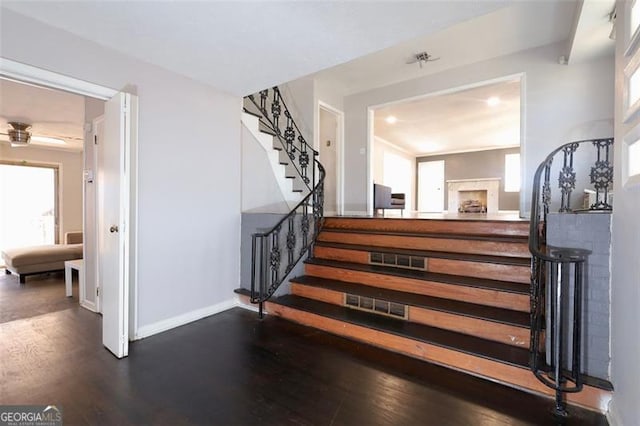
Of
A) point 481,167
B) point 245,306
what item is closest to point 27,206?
point 245,306

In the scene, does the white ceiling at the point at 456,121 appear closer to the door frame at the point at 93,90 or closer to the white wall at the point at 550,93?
the white wall at the point at 550,93

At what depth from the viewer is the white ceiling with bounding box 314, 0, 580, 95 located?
3.38 m

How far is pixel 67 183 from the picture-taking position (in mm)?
6941

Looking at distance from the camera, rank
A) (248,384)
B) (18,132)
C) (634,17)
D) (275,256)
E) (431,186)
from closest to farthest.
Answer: (634,17) → (248,384) → (275,256) → (18,132) → (431,186)

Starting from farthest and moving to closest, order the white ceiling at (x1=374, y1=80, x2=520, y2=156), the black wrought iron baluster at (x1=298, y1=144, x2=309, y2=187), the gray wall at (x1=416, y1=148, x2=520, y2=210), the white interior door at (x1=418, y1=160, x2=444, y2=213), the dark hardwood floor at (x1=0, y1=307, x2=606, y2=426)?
1. the white interior door at (x1=418, y1=160, x2=444, y2=213)
2. the gray wall at (x1=416, y1=148, x2=520, y2=210)
3. the white ceiling at (x1=374, y1=80, x2=520, y2=156)
4. the black wrought iron baluster at (x1=298, y1=144, x2=309, y2=187)
5. the dark hardwood floor at (x1=0, y1=307, x2=606, y2=426)

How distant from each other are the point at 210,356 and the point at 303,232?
1691 millimetres

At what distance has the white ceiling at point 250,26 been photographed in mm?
1943

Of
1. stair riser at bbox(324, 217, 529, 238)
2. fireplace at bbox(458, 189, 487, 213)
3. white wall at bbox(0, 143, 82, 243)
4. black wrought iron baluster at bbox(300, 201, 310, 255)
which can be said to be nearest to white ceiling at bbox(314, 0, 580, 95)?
stair riser at bbox(324, 217, 529, 238)

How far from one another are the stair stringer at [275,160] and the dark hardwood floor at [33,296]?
121 inches

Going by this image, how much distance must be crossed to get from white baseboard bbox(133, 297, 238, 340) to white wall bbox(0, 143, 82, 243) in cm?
598

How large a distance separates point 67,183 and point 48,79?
20.5 ft

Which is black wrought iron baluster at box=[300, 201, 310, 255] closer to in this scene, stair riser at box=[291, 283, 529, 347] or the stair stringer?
the stair stringer

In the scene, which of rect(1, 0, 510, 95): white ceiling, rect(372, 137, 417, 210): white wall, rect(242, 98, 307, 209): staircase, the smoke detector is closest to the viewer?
rect(1, 0, 510, 95): white ceiling

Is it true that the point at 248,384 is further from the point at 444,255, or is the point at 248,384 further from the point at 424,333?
the point at 444,255
